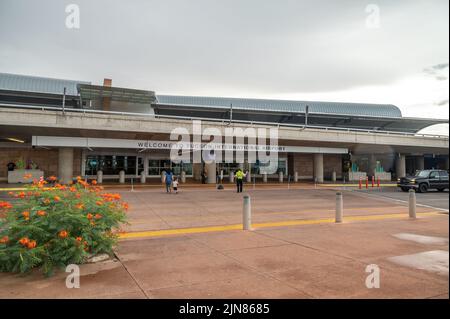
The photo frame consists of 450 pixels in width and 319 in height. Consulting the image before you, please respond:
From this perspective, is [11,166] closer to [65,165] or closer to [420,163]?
[65,165]

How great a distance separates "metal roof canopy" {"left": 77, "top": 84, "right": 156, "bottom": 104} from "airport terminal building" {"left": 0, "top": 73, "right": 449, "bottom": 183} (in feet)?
0.37

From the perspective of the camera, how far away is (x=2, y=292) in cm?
468

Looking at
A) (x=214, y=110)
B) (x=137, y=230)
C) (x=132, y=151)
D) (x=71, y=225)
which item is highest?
(x=214, y=110)

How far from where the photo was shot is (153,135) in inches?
1139

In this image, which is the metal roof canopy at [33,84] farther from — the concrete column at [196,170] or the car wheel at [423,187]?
the car wheel at [423,187]

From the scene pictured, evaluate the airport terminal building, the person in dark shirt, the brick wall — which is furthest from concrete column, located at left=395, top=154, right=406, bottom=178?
the person in dark shirt

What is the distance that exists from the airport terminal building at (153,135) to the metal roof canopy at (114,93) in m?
0.11

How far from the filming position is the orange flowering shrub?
5.56 m

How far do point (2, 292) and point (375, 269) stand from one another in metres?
5.87

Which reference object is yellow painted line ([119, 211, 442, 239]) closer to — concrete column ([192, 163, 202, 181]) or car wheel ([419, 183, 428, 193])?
car wheel ([419, 183, 428, 193])

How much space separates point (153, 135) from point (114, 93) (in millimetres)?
8885

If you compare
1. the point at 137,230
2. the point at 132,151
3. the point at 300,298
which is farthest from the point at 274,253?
the point at 132,151
